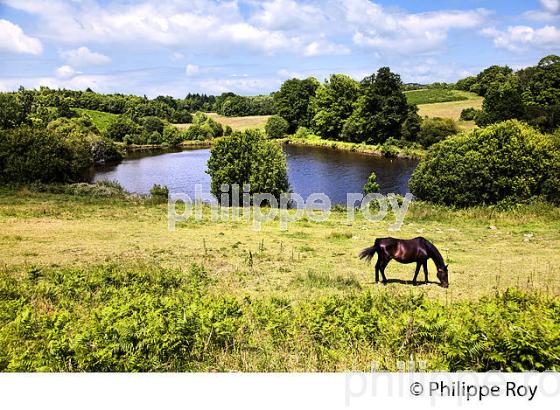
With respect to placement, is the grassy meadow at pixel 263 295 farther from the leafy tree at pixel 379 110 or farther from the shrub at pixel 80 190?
the leafy tree at pixel 379 110

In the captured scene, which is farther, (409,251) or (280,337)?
(409,251)

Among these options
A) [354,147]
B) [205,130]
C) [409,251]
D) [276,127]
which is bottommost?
[409,251]

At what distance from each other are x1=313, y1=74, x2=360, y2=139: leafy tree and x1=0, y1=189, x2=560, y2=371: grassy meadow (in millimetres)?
46755

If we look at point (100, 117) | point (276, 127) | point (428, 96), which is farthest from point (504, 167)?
point (276, 127)

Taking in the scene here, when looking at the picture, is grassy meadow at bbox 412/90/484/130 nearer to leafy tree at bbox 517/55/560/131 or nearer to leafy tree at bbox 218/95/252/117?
leafy tree at bbox 517/55/560/131

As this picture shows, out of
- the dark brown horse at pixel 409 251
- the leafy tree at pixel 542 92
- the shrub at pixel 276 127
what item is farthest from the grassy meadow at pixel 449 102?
the shrub at pixel 276 127

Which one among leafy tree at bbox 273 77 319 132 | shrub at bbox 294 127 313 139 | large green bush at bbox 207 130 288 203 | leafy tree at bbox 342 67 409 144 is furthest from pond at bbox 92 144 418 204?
leafy tree at bbox 273 77 319 132

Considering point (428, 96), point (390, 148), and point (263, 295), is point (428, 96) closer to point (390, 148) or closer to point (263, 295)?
point (390, 148)

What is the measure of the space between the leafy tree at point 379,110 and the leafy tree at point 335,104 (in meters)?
3.61

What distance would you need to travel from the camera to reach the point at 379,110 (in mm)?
54125

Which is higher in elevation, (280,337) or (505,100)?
(505,100)

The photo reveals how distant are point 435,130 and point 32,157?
34304 mm

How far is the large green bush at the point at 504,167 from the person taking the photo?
57.8 feet

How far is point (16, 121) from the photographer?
1115 inches
